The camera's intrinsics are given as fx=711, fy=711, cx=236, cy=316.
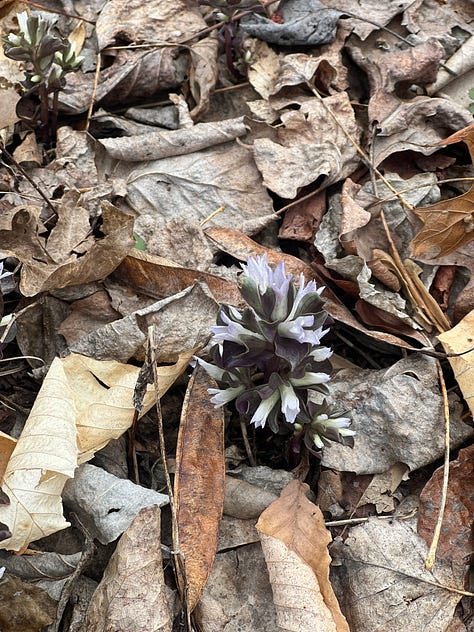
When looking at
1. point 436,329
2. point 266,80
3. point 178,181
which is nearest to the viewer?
point 436,329

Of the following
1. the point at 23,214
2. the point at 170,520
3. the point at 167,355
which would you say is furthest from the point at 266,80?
the point at 170,520

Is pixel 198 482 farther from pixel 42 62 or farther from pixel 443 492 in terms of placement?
pixel 42 62

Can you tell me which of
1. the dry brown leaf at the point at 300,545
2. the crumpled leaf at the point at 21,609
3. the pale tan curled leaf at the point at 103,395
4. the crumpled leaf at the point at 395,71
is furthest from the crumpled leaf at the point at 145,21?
the crumpled leaf at the point at 21,609

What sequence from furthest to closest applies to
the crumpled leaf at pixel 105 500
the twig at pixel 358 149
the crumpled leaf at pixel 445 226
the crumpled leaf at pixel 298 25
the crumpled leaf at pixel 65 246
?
the crumpled leaf at pixel 298 25 → the twig at pixel 358 149 → the crumpled leaf at pixel 445 226 → the crumpled leaf at pixel 65 246 → the crumpled leaf at pixel 105 500

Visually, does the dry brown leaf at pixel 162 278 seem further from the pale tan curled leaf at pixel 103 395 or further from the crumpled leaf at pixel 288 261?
the pale tan curled leaf at pixel 103 395

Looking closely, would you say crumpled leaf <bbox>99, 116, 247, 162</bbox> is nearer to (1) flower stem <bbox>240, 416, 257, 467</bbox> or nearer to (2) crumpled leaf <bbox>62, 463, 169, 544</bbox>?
(1) flower stem <bbox>240, 416, 257, 467</bbox>

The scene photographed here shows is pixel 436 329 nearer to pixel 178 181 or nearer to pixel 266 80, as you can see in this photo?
pixel 178 181
